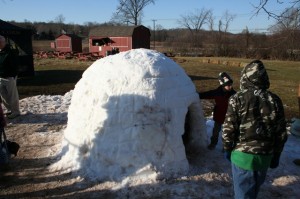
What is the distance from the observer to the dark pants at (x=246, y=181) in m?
3.22

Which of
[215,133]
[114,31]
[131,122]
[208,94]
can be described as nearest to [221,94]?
[208,94]

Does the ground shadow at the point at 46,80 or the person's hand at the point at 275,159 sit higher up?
the person's hand at the point at 275,159

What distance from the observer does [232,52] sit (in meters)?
39.6

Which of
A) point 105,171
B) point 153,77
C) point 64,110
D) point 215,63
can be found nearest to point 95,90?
point 153,77

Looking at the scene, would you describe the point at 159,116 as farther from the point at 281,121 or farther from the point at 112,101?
the point at 281,121

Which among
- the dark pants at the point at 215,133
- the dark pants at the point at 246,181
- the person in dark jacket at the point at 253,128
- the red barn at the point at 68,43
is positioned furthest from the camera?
the red barn at the point at 68,43

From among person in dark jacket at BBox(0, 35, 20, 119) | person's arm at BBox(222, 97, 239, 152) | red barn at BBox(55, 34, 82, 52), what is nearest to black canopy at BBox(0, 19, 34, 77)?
person in dark jacket at BBox(0, 35, 20, 119)

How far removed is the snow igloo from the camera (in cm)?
495

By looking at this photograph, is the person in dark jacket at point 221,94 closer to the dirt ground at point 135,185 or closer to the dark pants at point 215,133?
the dark pants at point 215,133

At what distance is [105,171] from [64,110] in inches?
188

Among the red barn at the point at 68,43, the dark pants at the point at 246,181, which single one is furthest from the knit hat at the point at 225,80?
the red barn at the point at 68,43

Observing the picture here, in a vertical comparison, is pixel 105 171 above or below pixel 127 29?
below

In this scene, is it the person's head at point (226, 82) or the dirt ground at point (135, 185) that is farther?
the person's head at point (226, 82)

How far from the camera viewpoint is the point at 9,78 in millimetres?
7988
